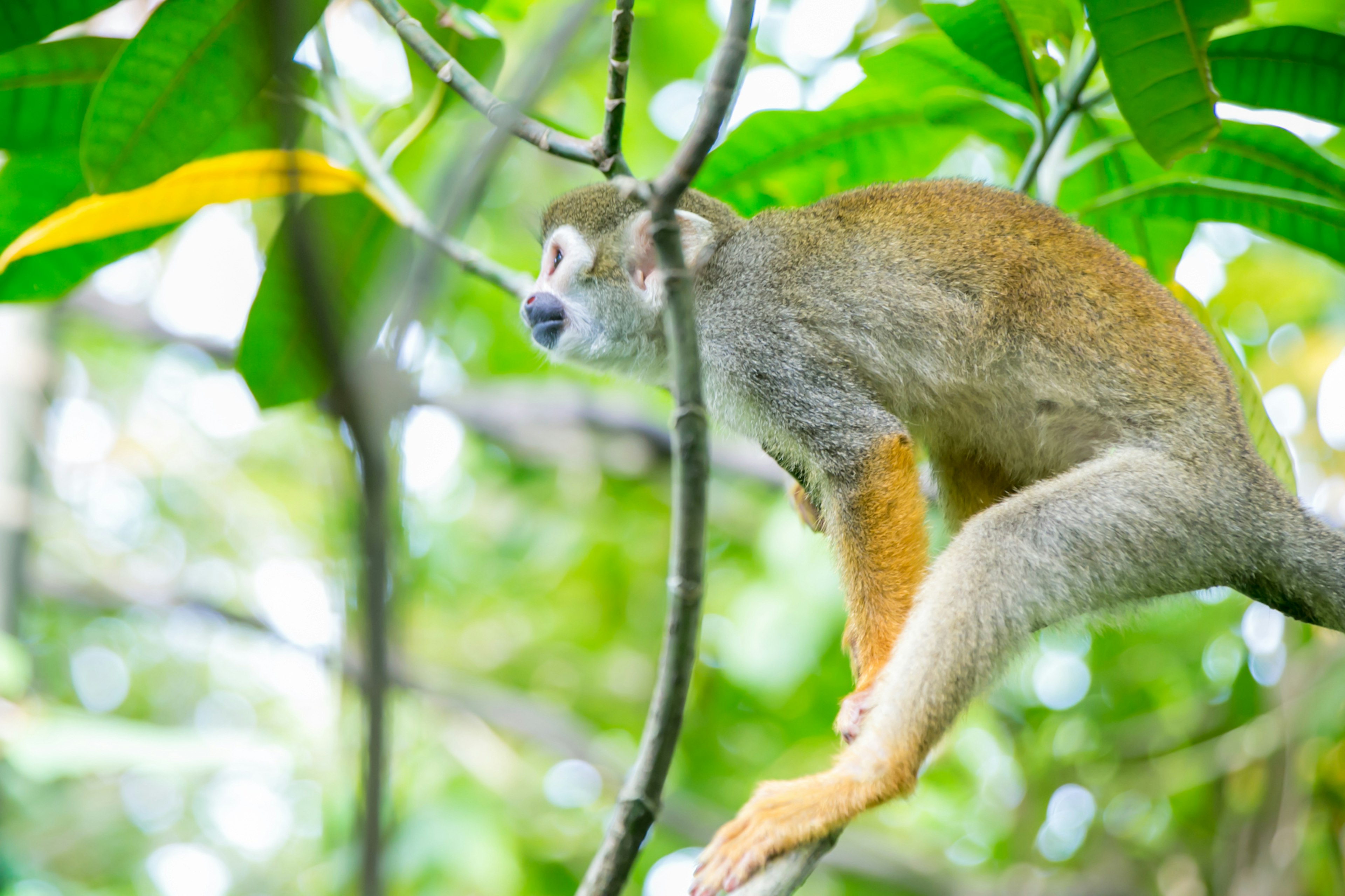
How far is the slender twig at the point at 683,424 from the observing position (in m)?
1.39

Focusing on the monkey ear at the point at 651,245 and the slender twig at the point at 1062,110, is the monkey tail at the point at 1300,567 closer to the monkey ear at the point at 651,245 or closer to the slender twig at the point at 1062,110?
the slender twig at the point at 1062,110

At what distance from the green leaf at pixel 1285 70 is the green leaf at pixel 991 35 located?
0.49m

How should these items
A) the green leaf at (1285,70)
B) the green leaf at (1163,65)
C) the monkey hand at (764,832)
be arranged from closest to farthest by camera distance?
the monkey hand at (764,832), the green leaf at (1163,65), the green leaf at (1285,70)

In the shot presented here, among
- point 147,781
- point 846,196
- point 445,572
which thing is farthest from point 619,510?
point 147,781

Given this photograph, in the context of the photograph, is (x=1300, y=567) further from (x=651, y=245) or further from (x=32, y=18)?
(x=32, y=18)

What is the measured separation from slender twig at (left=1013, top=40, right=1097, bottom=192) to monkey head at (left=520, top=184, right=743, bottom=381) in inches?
36.2

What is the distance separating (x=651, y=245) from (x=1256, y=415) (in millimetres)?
1914

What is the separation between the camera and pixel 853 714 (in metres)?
2.70

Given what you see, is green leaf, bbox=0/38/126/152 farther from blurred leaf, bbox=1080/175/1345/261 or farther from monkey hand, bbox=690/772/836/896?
blurred leaf, bbox=1080/175/1345/261

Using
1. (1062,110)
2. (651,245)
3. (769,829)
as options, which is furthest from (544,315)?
(769,829)

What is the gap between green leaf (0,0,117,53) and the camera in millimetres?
2744

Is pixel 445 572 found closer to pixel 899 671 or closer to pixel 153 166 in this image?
pixel 153 166

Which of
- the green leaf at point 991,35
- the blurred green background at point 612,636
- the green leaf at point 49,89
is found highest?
the green leaf at point 49,89

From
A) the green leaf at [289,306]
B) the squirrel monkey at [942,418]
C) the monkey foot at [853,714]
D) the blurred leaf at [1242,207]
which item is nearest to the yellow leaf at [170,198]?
the green leaf at [289,306]
